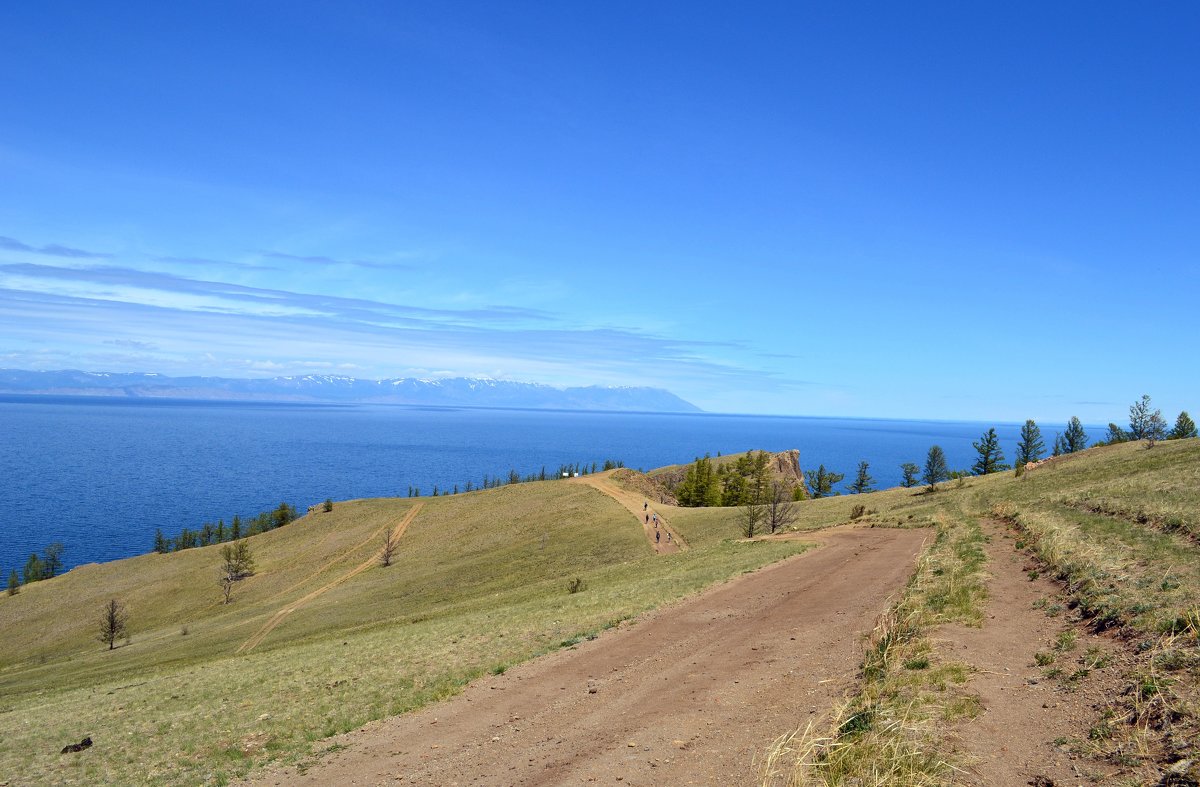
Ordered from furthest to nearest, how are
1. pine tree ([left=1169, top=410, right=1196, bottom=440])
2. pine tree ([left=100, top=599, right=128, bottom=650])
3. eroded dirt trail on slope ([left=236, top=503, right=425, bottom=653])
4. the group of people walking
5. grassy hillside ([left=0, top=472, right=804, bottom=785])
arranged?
1. pine tree ([left=1169, top=410, right=1196, bottom=440])
2. the group of people walking
3. pine tree ([left=100, top=599, right=128, bottom=650])
4. eroded dirt trail on slope ([left=236, top=503, right=425, bottom=653])
5. grassy hillside ([left=0, top=472, right=804, bottom=785])

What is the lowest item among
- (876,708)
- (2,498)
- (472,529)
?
(2,498)

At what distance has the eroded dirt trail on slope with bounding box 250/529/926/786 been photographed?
1134cm

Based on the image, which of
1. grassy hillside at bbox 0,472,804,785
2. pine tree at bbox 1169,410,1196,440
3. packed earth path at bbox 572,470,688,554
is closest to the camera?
grassy hillside at bbox 0,472,804,785

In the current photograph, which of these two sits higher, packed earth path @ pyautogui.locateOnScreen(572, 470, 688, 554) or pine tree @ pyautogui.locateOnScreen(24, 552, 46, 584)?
packed earth path @ pyautogui.locateOnScreen(572, 470, 688, 554)

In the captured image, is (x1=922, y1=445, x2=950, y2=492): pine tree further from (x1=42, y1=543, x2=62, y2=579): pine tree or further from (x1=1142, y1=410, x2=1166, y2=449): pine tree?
(x1=42, y1=543, x2=62, y2=579): pine tree

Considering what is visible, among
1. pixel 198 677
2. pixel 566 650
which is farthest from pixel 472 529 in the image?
pixel 566 650

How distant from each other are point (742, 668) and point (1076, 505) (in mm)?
27646

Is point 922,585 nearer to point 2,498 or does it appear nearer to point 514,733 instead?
point 514,733

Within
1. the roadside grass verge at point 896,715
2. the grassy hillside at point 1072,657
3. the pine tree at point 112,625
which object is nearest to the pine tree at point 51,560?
the pine tree at point 112,625

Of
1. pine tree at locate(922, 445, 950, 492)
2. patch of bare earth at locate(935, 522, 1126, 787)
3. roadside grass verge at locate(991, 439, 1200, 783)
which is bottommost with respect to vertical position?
pine tree at locate(922, 445, 950, 492)

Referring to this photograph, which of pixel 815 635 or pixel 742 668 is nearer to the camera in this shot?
pixel 742 668

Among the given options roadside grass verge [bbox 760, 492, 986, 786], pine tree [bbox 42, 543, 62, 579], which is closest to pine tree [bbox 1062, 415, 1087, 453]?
roadside grass verge [bbox 760, 492, 986, 786]

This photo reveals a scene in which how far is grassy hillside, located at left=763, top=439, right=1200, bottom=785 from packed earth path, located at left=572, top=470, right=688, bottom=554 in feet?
99.1

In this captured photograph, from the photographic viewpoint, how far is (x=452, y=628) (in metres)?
28.5
